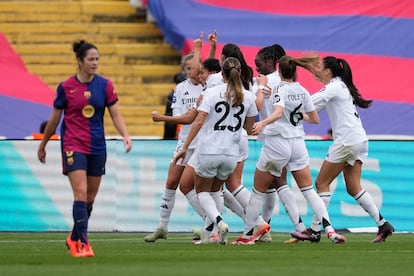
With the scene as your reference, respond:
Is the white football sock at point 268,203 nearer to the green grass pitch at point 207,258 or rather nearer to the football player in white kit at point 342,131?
the green grass pitch at point 207,258

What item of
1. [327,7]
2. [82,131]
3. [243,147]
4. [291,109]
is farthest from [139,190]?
[327,7]

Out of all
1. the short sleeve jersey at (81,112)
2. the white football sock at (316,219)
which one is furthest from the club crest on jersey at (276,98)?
the short sleeve jersey at (81,112)

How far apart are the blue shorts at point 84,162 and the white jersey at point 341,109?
3380 mm

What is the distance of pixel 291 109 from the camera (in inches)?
625

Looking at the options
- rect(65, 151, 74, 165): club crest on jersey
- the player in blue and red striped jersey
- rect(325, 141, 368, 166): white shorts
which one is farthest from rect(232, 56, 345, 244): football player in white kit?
rect(65, 151, 74, 165): club crest on jersey

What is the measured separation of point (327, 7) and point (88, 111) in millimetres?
15017

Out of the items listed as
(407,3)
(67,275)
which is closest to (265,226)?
(67,275)

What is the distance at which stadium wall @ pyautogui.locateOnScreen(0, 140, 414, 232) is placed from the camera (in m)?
20.1

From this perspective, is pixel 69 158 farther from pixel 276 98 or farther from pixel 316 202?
pixel 316 202

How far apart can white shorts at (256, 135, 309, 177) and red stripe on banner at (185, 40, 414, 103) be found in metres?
9.73

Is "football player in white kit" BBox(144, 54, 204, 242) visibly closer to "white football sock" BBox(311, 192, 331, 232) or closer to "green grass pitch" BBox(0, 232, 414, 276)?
"green grass pitch" BBox(0, 232, 414, 276)

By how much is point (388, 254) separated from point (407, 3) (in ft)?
47.2

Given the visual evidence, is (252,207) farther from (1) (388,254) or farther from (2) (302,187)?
(1) (388,254)

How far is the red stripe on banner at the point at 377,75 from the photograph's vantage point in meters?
26.1
